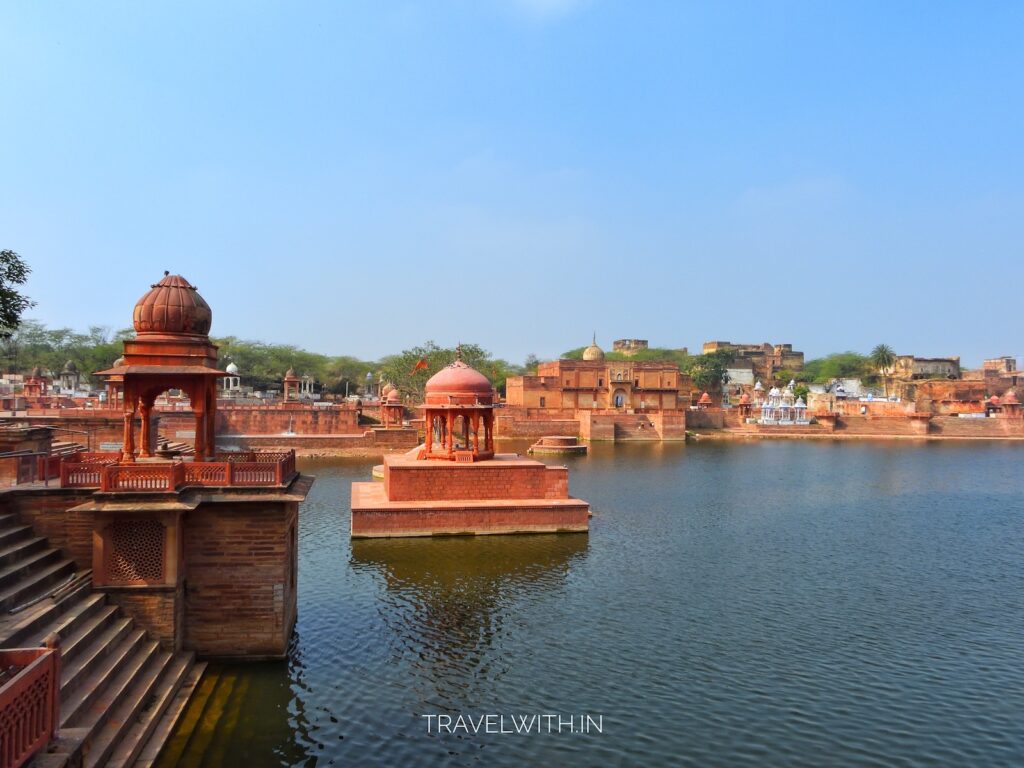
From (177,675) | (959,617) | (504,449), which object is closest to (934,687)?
(959,617)

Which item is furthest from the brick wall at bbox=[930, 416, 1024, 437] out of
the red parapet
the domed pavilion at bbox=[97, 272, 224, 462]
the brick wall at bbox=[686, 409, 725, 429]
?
the red parapet

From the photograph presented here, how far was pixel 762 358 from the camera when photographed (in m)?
97.8

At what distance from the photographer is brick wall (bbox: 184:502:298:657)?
983 cm

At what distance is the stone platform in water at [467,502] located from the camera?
1766 cm

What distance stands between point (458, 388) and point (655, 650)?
11604 mm

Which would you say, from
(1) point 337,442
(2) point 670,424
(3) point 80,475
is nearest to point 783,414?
(2) point 670,424

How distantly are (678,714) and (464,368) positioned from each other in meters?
14.2

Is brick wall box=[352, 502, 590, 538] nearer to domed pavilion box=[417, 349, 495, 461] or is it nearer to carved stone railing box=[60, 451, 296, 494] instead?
domed pavilion box=[417, 349, 495, 461]

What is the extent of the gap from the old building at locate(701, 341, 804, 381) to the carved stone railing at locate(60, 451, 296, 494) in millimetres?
87154

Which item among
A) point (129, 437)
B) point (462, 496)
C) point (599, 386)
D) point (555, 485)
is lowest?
point (462, 496)

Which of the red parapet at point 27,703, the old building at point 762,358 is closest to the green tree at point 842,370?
the old building at point 762,358

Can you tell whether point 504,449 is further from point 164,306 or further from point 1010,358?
point 1010,358

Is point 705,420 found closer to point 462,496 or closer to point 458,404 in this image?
point 458,404

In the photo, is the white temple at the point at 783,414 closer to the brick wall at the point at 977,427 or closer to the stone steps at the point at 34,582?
the brick wall at the point at 977,427
